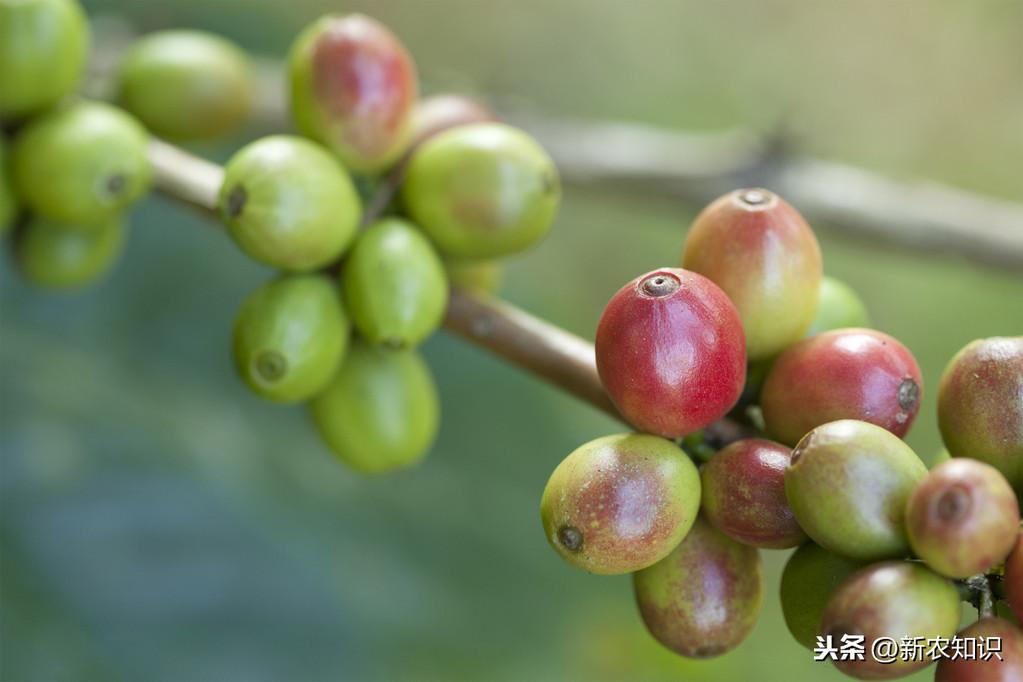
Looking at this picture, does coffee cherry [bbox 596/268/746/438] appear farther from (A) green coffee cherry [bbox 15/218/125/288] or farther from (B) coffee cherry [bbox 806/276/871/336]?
(A) green coffee cherry [bbox 15/218/125/288]

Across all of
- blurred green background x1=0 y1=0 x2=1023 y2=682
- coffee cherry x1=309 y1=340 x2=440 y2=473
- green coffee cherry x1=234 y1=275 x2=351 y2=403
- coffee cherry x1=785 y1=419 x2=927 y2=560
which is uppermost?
coffee cherry x1=785 y1=419 x2=927 y2=560

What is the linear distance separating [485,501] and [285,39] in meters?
1.11

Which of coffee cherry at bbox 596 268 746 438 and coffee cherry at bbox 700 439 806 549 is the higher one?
coffee cherry at bbox 596 268 746 438

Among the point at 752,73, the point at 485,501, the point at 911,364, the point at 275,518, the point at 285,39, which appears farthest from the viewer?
the point at 752,73

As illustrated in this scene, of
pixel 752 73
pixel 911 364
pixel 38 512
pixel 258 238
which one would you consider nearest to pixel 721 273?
pixel 911 364

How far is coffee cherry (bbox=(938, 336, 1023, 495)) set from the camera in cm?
62

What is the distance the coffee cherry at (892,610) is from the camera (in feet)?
1.76

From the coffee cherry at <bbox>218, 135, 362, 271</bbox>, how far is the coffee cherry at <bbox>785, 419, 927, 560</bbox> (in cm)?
45

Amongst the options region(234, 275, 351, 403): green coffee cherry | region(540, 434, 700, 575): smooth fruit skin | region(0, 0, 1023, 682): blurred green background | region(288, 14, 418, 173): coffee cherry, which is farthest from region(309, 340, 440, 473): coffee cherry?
region(0, 0, 1023, 682): blurred green background

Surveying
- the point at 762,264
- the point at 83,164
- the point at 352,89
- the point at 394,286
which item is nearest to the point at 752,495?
the point at 762,264

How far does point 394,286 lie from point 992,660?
51 cm

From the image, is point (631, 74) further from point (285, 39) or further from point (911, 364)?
point (911, 364)

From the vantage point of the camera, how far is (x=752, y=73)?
2.87 m

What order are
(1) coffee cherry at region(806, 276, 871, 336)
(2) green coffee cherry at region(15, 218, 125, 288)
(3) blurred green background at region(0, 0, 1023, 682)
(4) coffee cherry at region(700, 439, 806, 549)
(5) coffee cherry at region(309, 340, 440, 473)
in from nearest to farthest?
1. (4) coffee cherry at region(700, 439, 806, 549)
2. (1) coffee cherry at region(806, 276, 871, 336)
3. (5) coffee cherry at region(309, 340, 440, 473)
4. (2) green coffee cherry at region(15, 218, 125, 288)
5. (3) blurred green background at region(0, 0, 1023, 682)
